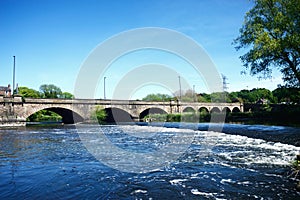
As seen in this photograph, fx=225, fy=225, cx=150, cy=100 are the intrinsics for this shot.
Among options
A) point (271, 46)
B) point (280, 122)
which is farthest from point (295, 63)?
point (280, 122)

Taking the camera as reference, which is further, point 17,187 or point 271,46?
point 271,46

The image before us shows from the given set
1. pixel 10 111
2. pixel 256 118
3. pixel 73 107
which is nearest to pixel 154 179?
pixel 256 118

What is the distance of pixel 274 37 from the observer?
22250mm

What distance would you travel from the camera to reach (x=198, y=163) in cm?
988

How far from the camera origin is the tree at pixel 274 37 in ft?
66.2

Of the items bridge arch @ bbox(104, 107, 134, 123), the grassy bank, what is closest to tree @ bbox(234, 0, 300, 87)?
the grassy bank

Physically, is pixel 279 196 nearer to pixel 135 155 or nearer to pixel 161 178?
pixel 161 178

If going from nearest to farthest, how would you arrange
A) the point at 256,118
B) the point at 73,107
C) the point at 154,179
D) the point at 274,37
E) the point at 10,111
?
the point at 154,179 → the point at 274,37 → the point at 256,118 → the point at 10,111 → the point at 73,107

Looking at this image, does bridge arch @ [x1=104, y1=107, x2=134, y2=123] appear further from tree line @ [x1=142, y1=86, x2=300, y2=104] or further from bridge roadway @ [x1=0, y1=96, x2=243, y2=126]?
tree line @ [x1=142, y1=86, x2=300, y2=104]

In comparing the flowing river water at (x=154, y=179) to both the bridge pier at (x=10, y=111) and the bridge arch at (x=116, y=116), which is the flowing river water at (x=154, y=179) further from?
the bridge arch at (x=116, y=116)

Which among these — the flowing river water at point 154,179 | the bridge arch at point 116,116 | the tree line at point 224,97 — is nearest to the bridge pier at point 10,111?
the bridge arch at point 116,116

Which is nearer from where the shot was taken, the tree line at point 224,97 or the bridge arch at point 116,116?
the bridge arch at point 116,116

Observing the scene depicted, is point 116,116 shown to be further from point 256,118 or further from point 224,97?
point 224,97

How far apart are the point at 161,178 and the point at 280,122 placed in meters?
25.1
